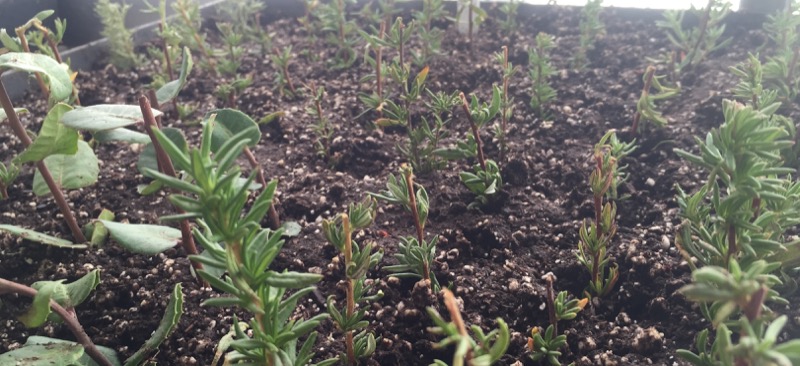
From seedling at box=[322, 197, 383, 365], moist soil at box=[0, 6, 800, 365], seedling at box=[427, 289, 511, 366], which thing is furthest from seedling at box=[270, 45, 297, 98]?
seedling at box=[427, 289, 511, 366]

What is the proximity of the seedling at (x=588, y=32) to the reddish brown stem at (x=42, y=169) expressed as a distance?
1852 mm

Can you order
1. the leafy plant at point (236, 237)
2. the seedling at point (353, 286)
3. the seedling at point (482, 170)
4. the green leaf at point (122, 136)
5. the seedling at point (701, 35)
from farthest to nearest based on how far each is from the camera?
the seedling at point (701, 35), the seedling at point (482, 170), the green leaf at point (122, 136), the seedling at point (353, 286), the leafy plant at point (236, 237)

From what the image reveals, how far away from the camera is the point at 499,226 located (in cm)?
166

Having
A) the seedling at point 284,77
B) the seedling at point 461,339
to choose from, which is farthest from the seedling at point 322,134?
the seedling at point 461,339

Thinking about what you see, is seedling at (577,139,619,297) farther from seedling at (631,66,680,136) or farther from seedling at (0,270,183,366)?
seedling at (0,270,183,366)

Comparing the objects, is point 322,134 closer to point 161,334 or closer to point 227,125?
point 227,125

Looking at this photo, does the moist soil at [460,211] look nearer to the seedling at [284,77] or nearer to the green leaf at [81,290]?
the seedling at [284,77]

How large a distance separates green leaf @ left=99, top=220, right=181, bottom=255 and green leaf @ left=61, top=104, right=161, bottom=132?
20cm

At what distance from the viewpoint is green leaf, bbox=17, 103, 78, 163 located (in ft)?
4.31

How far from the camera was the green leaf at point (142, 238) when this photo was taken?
120 centimetres

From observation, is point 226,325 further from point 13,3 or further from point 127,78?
point 13,3

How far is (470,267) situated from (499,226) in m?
0.19

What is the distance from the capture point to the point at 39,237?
4.72 ft

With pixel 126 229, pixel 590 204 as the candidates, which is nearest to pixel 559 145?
pixel 590 204
